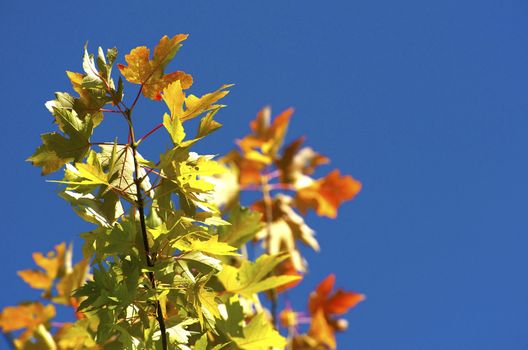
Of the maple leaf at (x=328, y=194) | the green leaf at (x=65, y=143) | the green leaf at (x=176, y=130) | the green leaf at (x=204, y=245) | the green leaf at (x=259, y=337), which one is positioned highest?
the maple leaf at (x=328, y=194)

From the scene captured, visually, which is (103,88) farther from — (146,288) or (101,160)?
(146,288)

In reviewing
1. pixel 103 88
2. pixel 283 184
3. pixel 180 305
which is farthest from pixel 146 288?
pixel 283 184

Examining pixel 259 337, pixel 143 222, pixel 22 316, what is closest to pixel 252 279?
pixel 259 337

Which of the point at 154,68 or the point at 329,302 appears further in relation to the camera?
the point at 329,302

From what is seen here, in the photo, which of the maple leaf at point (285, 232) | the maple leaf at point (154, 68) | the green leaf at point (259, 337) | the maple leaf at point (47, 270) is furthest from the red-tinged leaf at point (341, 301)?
the maple leaf at point (154, 68)

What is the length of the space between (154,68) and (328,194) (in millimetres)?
1258

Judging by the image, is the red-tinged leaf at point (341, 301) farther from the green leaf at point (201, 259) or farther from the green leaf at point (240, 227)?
the green leaf at point (201, 259)

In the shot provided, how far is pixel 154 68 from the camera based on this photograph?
0.84m

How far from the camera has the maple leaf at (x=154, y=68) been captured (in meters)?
0.83

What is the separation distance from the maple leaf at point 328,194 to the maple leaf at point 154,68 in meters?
1.17

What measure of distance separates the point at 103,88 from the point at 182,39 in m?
0.12

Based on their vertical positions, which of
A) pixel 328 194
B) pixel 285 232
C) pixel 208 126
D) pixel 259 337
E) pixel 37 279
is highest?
pixel 328 194

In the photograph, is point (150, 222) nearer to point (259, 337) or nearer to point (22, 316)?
point (259, 337)

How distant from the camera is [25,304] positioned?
1444 millimetres
